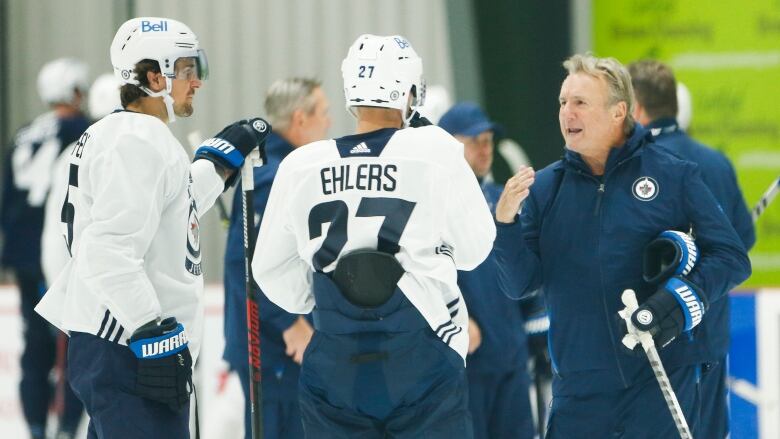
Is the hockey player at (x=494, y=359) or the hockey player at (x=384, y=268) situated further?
the hockey player at (x=494, y=359)

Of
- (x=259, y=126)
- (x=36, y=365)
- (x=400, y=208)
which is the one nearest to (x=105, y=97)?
(x=36, y=365)

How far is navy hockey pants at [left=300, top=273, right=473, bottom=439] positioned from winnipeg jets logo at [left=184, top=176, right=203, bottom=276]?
18.5 inches

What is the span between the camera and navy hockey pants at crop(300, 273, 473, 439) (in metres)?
3.25

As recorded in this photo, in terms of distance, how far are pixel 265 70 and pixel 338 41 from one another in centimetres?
46

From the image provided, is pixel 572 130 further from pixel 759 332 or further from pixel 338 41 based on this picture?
pixel 338 41

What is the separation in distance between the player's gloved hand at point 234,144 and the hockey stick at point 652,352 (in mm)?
1170

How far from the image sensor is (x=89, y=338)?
11.4ft

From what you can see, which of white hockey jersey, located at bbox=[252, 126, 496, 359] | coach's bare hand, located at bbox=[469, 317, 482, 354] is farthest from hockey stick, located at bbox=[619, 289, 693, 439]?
coach's bare hand, located at bbox=[469, 317, 482, 354]

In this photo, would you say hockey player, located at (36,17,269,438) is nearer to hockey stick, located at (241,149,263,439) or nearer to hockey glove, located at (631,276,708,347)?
hockey stick, located at (241,149,263,439)

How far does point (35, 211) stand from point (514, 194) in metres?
3.54

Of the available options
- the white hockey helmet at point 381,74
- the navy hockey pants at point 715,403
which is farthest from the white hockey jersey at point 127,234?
the navy hockey pants at point 715,403

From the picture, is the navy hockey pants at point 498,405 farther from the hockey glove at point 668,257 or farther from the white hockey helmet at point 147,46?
the white hockey helmet at point 147,46

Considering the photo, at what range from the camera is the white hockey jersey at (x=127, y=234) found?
3361mm

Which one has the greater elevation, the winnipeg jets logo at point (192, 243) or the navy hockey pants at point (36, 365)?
the winnipeg jets logo at point (192, 243)
